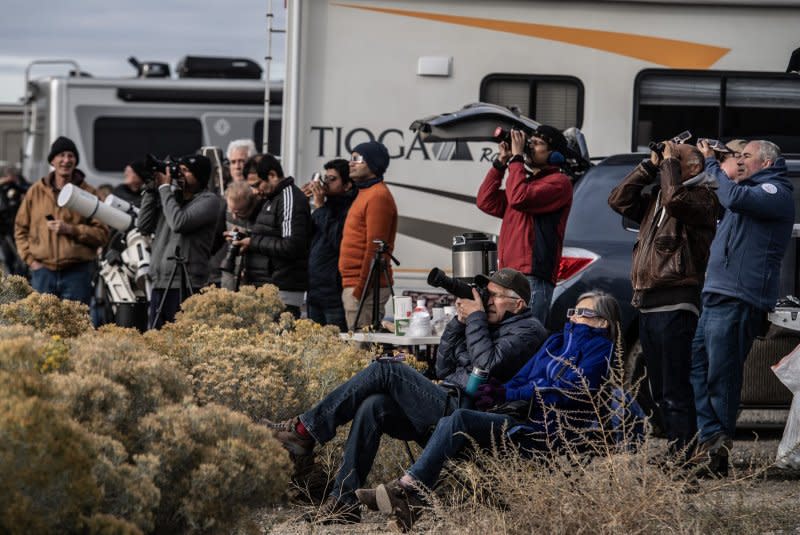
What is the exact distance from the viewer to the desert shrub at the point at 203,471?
165 inches

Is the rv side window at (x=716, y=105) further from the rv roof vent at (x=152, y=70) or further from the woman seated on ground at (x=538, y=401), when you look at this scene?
the rv roof vent at (x=152, y=70)

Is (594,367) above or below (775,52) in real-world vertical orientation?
below

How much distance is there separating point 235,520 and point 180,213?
5.45 meters

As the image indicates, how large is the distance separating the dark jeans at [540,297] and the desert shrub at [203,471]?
3.64 m

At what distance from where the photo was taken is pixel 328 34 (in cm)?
1036

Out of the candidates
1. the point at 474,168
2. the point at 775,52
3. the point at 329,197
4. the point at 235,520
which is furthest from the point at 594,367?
the point at 775,52

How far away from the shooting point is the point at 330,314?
9.31 metres

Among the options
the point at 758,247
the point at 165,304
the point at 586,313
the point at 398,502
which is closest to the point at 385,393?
the point at 398,502

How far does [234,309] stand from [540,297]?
1619 millimetres

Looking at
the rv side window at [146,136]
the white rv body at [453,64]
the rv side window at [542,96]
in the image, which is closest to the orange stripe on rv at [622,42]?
the white rv body at [453,64]

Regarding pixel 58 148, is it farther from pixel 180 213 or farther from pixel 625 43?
pixel 625 43

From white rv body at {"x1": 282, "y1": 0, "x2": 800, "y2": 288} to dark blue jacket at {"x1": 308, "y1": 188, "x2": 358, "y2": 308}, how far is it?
1.04 meters

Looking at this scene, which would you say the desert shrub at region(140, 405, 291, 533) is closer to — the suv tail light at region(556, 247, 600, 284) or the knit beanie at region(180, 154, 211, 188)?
the suv tail light at region(556, 247, 600, 284)

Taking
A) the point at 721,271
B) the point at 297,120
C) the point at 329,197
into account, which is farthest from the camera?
the point at 297,120
